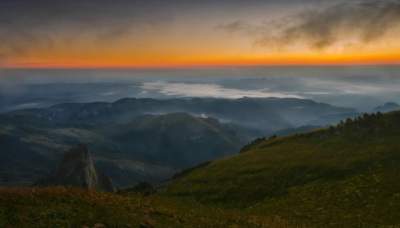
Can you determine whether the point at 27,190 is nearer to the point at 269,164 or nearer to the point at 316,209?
the point at 316,209

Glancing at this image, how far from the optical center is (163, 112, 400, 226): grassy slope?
3553cm

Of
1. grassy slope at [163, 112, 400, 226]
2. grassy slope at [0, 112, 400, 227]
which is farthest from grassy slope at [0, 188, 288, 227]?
grassy slope at [163, 112, 400, 226]

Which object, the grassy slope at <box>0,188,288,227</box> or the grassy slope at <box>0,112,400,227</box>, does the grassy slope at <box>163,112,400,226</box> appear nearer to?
the grassy slope at <box>0,112,400,227</box>

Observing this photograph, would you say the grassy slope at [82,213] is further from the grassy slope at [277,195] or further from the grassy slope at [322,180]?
the grassy slope at [322,180]

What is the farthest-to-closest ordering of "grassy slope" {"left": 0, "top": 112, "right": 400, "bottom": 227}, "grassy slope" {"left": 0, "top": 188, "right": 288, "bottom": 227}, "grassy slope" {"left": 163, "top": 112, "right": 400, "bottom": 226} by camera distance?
"grassy slope" {"left": 163, "top": 112, "right": 400, "bottom": 226} → "grassy slope" {"left": 0, "top": 112, "right": 400, "bottom": 227} → "grassy slope" {"left": 0, "top": 188, "right": 288, "bottom": 227}

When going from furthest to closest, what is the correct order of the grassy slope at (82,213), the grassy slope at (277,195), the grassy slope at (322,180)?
the grassy slope at (322,180), the grassy slope at (277,195), the grassy slope at (82,213)

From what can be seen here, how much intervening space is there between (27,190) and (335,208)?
26.3m

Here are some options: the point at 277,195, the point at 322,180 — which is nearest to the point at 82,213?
the point at 277,195

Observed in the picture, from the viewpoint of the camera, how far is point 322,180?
1953 inches

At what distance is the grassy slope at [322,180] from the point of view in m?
35.5

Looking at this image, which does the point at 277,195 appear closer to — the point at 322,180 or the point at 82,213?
the point at 322,180

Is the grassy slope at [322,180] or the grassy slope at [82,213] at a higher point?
the grassy slope at [82,213]

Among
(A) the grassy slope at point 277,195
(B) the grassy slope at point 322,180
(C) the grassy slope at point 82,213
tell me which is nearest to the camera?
(C) the grassy slope at point 82,213

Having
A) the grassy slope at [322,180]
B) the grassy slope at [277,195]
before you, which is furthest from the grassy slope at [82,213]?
the grassy slope at [322,180]
